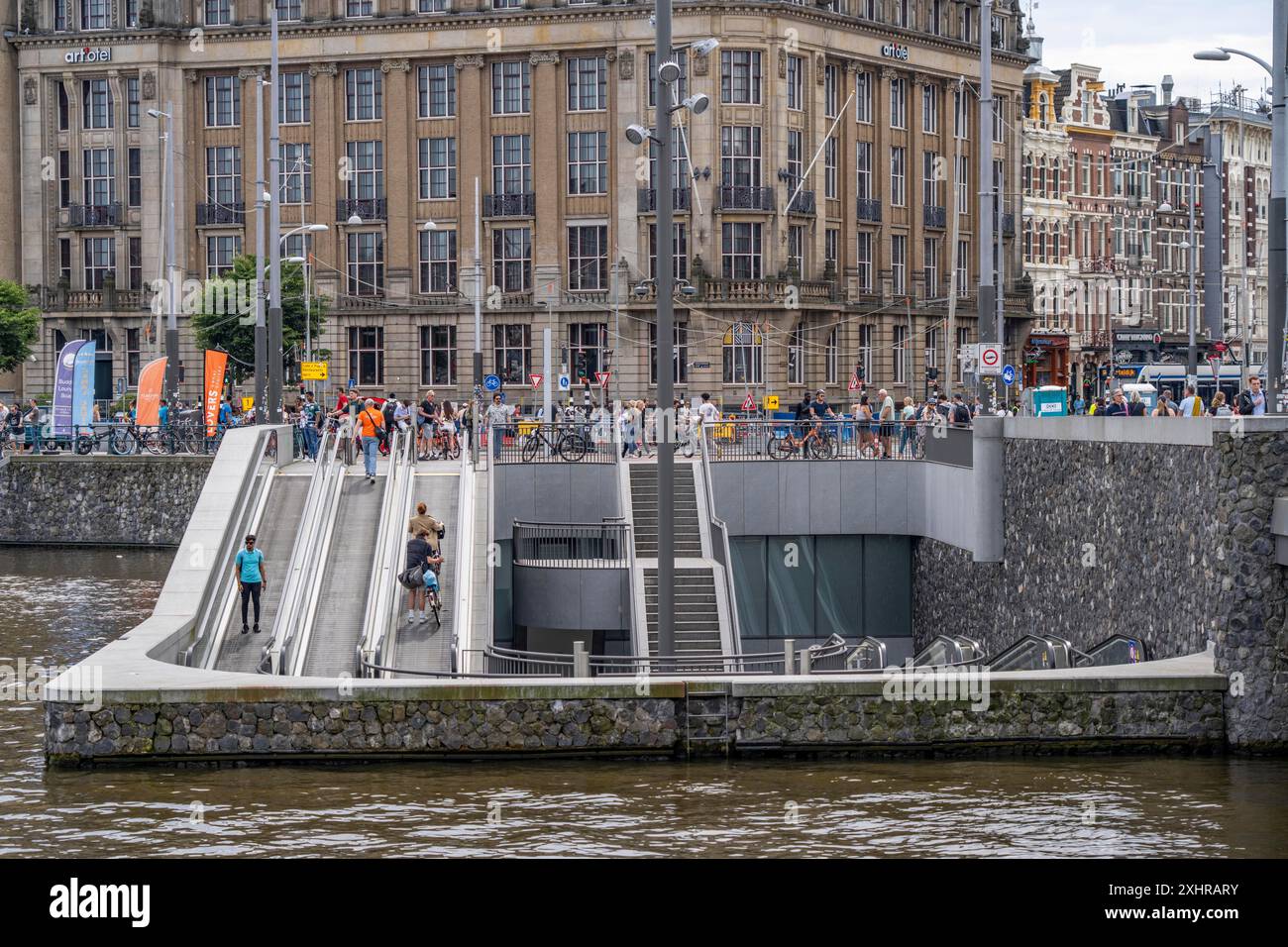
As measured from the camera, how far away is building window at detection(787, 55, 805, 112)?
A: 79.3 metres

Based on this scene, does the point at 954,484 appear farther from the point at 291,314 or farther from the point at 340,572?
the point at 291,314

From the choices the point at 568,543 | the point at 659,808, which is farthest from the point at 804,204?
the point at 659,808

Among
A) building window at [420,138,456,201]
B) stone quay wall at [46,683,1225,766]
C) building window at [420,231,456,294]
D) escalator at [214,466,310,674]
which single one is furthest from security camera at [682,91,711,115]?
building window at [420,231,456,294]

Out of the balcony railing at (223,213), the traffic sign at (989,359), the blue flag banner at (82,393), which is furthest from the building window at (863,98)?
the traffic sign at (989,359)

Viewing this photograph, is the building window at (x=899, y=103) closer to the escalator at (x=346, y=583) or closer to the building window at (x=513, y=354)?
the building window at (x=513, y=354)

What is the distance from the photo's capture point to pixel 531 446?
1639 inches

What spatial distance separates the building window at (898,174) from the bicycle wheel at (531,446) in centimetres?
4692

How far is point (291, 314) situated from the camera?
7694 centimetres

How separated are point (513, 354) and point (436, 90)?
10.4 metres

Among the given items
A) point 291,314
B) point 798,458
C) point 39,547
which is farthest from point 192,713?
point 291,314

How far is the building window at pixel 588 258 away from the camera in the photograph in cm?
8100

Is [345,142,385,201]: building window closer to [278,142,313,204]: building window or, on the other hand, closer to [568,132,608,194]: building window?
[278,142,313,204]: building window

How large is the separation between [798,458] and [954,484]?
5.22m

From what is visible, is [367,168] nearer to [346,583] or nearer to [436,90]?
[436,90]
